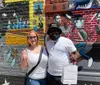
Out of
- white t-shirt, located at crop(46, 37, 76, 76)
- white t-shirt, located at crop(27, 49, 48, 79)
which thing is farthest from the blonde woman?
white t-shirt, located at crop(46, 37, 76, 76)

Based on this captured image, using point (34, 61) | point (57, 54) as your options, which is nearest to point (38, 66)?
point (34, 61)

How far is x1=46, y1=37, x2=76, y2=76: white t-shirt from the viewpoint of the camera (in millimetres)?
4773

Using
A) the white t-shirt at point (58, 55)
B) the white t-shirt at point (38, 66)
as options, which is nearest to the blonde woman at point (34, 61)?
the white t-shirt at point (38, 66)

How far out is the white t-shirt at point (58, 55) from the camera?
4773 millimetres

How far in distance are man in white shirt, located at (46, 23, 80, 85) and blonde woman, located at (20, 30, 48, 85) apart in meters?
0.10

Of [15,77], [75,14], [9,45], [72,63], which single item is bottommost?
[15,77]

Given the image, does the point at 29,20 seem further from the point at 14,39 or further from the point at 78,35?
the point at 78,35

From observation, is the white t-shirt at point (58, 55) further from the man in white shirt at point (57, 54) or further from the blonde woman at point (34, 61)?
the blonde woman at point (34, 61)

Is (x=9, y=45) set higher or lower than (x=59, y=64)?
lower

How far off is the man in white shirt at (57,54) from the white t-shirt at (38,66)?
80 mm

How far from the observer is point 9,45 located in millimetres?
8438

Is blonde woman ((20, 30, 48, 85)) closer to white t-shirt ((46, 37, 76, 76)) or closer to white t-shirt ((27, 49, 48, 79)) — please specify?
white t-shirt ((27, 49, 48, 79))

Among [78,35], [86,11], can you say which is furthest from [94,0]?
[78,35]

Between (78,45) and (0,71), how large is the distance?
2755mm
